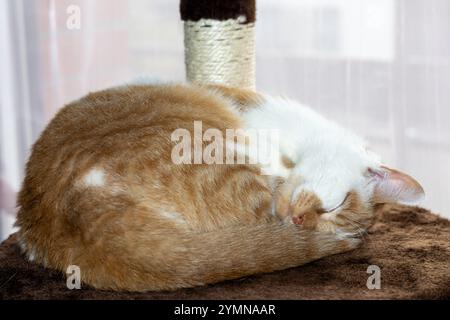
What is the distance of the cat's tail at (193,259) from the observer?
1540 mm

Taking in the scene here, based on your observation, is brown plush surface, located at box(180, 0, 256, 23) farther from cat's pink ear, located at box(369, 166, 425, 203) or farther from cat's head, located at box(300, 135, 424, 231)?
cat's pink ear, located at box(369, 166, 425, 203)

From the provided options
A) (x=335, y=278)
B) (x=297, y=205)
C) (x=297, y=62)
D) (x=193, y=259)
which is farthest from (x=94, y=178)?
(x=297, y=62)

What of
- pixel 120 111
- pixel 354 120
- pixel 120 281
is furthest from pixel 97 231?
pixel 354 120

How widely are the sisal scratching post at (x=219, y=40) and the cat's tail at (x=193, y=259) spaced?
3.26 feet

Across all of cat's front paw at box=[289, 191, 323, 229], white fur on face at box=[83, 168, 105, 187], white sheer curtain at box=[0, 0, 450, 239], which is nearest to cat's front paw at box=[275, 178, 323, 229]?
cat's front paw at box=[289, 191, 323, 229]

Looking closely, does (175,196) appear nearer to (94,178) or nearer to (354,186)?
(94,178)

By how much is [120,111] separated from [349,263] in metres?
0.81

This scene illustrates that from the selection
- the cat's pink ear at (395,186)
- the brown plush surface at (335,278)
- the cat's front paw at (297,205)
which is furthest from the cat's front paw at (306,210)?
the cat's pink ear at (395,186)

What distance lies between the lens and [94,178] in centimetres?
165

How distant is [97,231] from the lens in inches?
62.4

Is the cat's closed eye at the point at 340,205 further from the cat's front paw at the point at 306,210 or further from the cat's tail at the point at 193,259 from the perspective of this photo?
the cat's tail at the point at 193,259

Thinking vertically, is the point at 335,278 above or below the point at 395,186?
below

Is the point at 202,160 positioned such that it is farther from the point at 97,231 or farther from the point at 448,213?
the point at 448,213

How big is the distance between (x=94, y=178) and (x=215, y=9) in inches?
39.3
